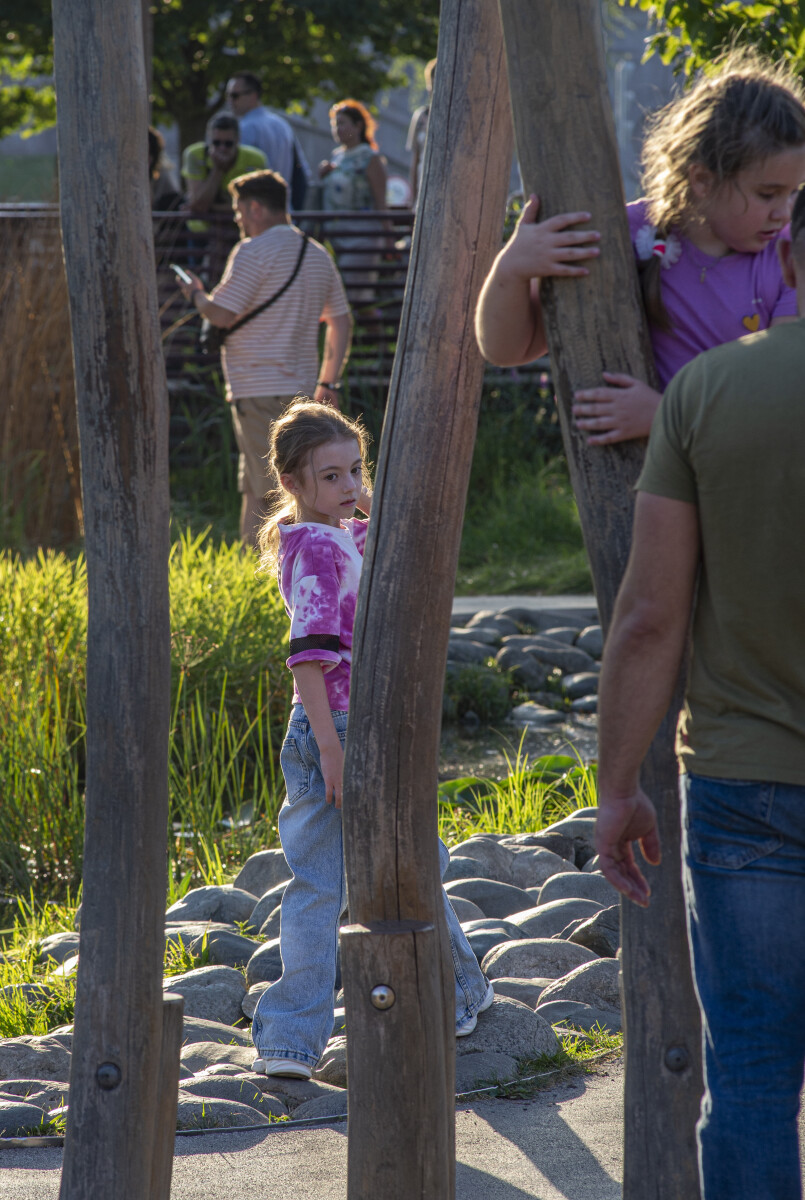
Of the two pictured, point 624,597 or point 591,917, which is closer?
point 624,597

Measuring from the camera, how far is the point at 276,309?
713 centimetres

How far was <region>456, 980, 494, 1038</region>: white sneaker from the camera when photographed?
330 cm

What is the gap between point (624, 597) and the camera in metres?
1.86

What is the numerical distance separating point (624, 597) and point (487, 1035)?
5.86 ft

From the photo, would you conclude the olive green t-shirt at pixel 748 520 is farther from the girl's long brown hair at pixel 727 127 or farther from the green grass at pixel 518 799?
the green grass at pixel 518 799

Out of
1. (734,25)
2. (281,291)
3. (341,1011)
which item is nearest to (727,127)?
(341,1011)

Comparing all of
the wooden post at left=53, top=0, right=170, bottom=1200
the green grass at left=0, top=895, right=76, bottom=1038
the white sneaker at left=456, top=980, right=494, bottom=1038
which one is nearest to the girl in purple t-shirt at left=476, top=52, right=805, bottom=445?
the wooden post at left=53, top=0, right=170, bottom=1200

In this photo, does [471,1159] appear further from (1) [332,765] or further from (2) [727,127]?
(2) [727,127]

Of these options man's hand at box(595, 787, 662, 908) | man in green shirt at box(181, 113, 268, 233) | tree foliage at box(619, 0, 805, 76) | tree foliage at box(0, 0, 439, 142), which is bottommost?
man's hand at box(595, 787, 662, 908)

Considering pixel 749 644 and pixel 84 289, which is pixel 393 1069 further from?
pixel 84 289

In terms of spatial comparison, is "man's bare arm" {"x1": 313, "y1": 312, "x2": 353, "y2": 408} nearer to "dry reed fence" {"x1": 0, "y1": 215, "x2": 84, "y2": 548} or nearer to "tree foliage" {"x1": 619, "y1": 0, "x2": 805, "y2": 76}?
"dry reed fence" {"x1": 0, "y1": 215, "x2": 84, "y2": 548}

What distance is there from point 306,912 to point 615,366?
5.25ft

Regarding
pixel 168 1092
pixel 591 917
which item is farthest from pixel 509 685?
pixel 168 1092

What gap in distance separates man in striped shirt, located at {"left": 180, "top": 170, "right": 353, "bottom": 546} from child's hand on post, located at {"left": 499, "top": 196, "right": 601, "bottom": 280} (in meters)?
4.73
